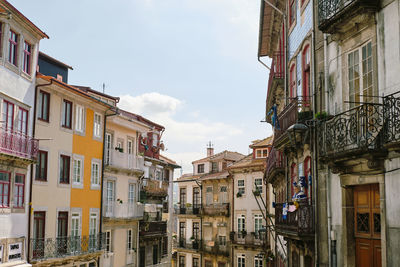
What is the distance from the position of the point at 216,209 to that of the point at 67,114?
29.4 meters

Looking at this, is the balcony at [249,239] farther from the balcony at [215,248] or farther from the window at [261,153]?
the window at [261,153]

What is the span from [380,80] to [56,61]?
2228cm

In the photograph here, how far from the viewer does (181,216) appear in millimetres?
60062

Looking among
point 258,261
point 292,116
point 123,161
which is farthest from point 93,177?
point 258,261

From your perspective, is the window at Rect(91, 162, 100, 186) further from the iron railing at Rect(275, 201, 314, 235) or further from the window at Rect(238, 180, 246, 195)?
the window at Rect(238, 180, 246, 195)

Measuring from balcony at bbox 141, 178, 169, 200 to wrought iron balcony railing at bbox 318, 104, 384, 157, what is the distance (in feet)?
87.7

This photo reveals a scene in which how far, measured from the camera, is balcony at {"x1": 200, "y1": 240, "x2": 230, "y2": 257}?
53.4m

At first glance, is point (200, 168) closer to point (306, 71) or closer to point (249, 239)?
point (249, 239)

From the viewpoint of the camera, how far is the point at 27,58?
2469 centimetres

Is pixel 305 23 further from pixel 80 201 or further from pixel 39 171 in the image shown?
pixel 80 201

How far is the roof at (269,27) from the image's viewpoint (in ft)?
84.3

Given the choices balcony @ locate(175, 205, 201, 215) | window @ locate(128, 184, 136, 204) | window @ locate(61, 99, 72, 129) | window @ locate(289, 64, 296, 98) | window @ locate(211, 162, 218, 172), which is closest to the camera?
window @ locate(289, 64, 296, 98)

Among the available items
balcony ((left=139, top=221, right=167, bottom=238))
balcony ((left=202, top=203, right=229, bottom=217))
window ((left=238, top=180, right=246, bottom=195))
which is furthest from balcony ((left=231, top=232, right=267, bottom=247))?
balcony ((left=139, top=221, right=167, bottom=238))

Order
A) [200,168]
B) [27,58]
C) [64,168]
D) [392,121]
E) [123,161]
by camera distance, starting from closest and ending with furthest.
A: [392,121], [27,58], [64,168], [123,161], [200,168]
